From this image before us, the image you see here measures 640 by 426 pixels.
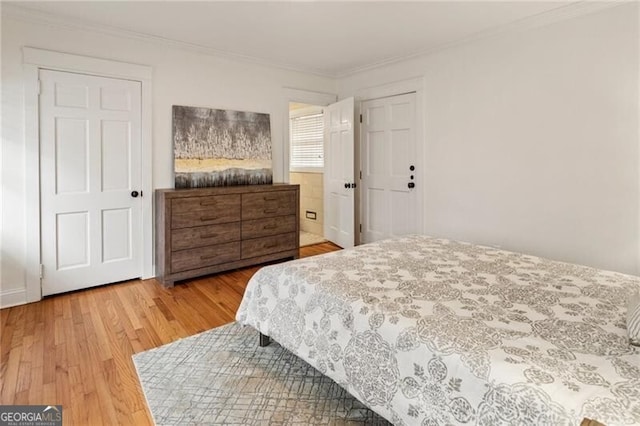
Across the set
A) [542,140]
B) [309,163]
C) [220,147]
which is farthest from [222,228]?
[542,140]

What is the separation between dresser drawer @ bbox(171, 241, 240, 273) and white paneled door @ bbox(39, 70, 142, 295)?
0.47m

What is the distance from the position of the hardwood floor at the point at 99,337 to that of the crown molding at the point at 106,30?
231 centimetres

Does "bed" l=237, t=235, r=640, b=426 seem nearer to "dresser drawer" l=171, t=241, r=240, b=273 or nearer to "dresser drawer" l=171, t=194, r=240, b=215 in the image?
"dresser drawer" l=171, t=241, r=240, b=273

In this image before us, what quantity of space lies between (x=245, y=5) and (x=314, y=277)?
88.1 inches

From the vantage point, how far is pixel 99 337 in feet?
8.11

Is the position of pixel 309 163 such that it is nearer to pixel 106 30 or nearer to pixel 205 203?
pixel 205 203

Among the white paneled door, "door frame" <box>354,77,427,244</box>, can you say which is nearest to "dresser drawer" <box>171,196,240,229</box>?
the white paneled door

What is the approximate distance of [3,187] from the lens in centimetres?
293

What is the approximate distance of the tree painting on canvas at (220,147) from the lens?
12.5 feet

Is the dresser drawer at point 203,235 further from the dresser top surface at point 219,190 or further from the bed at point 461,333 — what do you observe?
the bed at point 461,333

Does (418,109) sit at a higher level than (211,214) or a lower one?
higher

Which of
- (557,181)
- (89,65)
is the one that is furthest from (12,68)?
(557,181)

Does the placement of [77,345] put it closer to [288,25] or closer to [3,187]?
[3,187]

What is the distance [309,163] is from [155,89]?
292cm
